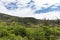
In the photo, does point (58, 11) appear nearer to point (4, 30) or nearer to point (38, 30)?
point (38, 30)

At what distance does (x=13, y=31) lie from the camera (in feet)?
24.8

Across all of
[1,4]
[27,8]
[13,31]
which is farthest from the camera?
[1,4]

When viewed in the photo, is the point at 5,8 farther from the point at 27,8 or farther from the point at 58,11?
the point at 58,11

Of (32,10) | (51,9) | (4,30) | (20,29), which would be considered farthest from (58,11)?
(4,30)

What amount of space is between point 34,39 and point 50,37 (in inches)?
24.5

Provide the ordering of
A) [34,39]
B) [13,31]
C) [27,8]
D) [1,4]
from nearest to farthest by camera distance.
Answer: [34,39] < [13,31] < [27,8] < [1,4]

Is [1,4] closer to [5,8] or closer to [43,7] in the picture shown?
[5,8]

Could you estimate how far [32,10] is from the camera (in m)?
8.02

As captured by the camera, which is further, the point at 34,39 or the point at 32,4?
the point at 32,4

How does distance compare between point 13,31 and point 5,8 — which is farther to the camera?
point 5,8

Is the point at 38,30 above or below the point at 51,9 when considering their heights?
below

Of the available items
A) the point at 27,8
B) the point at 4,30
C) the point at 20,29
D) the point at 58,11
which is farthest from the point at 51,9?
the point at 4,30

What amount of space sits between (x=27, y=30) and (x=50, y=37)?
719 millimetres

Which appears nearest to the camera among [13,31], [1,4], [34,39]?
[34,39]
